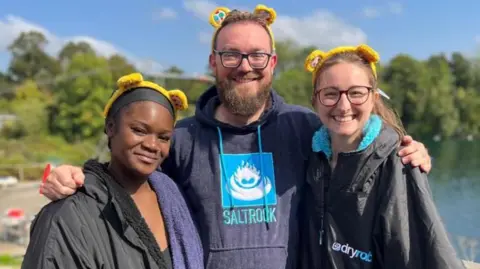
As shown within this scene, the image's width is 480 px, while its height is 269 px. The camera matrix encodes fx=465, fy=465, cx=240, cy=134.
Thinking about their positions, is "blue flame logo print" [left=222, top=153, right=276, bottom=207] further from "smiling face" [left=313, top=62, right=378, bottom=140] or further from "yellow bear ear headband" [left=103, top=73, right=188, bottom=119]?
"yellow bear ear headband" [left=103, top=73, right=188, bottom=119]

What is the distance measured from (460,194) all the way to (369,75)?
1809cm

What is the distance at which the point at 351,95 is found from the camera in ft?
7.60

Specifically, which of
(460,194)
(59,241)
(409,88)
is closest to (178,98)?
(59,241)

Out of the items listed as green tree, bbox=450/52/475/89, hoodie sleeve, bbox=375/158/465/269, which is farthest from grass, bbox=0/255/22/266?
green tree, bbox=450/52/475/89

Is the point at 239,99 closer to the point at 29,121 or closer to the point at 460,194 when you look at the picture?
the point at 460,194

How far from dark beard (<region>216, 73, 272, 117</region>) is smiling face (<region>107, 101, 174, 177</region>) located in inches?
23.8

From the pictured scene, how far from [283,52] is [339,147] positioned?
5739cm

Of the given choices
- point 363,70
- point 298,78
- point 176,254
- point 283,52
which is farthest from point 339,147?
point 283,52

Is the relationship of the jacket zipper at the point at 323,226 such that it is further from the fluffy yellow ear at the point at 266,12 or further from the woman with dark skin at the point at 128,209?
the fluffy yellow ear at the point at 266,12

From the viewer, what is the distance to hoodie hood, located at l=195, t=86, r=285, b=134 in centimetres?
269

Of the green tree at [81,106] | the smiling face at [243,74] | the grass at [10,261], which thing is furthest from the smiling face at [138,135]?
→ the green tree at [81,106]

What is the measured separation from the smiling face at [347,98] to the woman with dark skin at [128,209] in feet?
2.40

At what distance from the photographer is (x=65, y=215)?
72.2 inches

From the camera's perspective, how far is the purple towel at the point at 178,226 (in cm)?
217
